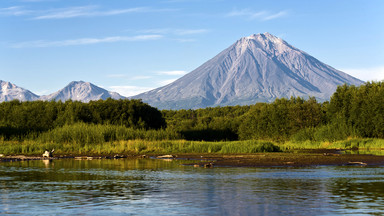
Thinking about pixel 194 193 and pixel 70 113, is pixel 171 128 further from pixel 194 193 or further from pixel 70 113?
pixel 194 193

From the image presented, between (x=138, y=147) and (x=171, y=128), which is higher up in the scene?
(x=171, y=128)

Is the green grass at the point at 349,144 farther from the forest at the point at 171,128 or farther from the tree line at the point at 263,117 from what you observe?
the tree line at the point at 263,117

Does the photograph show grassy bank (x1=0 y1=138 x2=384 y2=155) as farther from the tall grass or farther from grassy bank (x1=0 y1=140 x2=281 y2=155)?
the tall grass

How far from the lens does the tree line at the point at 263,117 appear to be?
219 ft

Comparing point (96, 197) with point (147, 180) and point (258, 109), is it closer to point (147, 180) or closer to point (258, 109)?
point (147, 180)

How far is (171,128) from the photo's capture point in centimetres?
6044

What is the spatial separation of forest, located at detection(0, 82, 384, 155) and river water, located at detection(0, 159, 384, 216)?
2466 cm

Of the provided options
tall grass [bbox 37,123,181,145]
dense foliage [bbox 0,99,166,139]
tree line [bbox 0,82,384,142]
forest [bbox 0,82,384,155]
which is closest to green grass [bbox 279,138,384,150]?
forest [bbox 0,82,384,155]

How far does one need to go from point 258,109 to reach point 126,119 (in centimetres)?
2961

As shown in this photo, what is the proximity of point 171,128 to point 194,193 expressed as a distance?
4183 cm

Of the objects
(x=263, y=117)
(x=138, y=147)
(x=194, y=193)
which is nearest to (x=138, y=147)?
(x=138, y=147)

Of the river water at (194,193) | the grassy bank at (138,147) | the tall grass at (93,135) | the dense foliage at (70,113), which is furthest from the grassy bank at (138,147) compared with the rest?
the dense foliage at (70,113)

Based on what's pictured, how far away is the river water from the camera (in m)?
15.2

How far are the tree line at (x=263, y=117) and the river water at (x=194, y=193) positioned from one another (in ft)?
99.6
